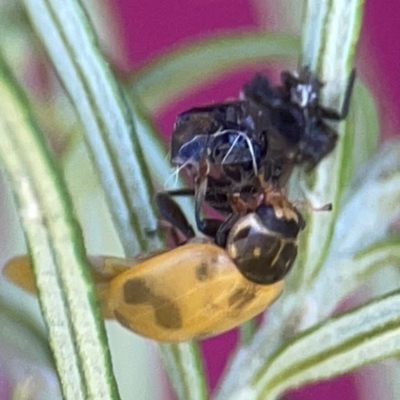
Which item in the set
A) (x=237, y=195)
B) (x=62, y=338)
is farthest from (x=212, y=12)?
(x=62, y=338)

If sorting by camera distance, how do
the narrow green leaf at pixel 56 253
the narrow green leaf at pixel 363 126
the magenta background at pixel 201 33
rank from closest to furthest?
the narrow green leaf at pixel 56 253 < the narrow green leaf at pixel 363 126 < the magenta background at pixel 201 33

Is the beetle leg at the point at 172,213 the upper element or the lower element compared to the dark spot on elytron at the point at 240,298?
upper

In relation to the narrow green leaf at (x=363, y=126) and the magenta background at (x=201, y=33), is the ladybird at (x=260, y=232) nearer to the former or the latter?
the narrow green leaf at (x=363, y=126)

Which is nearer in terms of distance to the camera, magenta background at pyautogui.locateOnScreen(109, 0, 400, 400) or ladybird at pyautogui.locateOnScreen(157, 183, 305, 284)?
ladybird at pyautogui.locateOnScreen(157, 183, 305, 284)

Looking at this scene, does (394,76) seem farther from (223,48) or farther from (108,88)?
(108,88)

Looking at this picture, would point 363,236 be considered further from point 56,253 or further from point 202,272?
point 56,253

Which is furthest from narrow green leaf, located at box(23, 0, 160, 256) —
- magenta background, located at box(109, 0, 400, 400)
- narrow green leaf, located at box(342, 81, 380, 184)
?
magenta background, located at box(109, 0, 400, 400)

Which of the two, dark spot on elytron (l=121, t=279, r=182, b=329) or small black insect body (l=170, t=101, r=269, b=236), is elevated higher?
small black insect body (l=170, t=101, r=269, b=236)

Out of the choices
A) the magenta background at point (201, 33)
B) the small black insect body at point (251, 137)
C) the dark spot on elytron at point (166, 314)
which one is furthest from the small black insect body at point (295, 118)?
the magenta background at point (201, 33)

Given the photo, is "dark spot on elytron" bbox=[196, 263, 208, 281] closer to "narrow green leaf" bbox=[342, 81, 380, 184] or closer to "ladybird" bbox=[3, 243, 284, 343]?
"ladybird" bbox=[3, 243, 284, 343]
